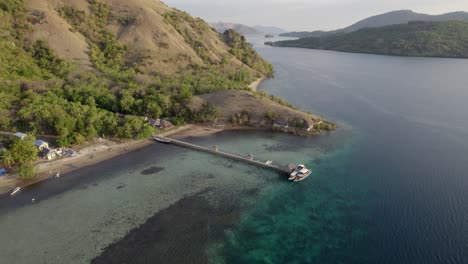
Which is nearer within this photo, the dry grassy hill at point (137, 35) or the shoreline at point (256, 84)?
the dry grassy hill at point (137, 35)

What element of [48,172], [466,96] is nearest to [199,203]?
[48,172]

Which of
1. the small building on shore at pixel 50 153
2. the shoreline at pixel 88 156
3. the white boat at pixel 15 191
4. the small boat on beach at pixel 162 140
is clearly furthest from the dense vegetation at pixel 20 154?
the small boat on beach at pixel 162 140

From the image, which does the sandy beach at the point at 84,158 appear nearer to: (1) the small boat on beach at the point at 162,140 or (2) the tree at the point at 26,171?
(2) the tree at the point at 26,171

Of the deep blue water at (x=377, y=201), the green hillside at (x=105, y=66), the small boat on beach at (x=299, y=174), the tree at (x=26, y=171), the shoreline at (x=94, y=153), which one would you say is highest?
the green hillside at (x=105, y=66)

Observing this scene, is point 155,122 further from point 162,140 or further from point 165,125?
point 162,140

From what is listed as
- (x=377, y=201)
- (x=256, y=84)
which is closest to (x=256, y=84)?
(x=256, y=84)

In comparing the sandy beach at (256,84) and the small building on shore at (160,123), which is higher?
the sandy beach at (256,84)
